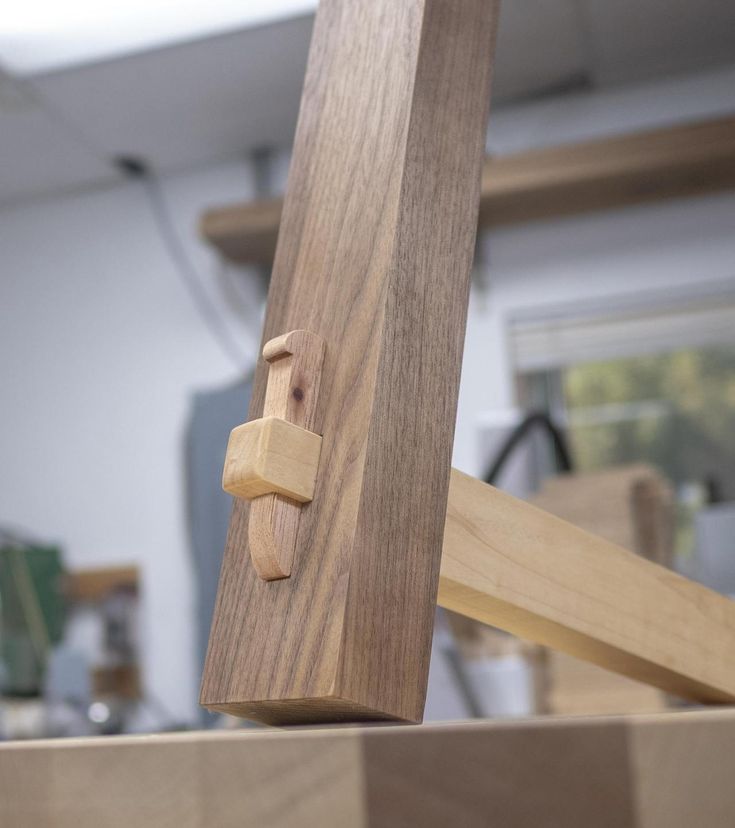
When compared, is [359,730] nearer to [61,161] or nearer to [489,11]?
[489,11]

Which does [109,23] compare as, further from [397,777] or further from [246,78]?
[397,777]

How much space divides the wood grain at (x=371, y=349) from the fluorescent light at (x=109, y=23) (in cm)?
214

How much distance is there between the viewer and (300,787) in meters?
0.29

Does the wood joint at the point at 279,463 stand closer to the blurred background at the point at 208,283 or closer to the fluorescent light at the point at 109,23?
the blurred background at the point at 208,283

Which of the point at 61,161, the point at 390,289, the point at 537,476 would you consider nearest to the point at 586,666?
the point at 537,476

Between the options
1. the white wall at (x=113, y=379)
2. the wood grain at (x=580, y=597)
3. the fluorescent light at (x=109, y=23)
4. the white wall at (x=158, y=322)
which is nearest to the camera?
the wood grain at (x=580, y=597)

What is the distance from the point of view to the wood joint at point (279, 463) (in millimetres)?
330

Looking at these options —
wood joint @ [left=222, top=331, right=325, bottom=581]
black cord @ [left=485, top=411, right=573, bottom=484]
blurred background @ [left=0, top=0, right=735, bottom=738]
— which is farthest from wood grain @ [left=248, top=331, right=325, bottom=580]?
blurred background @ [left=0, top=0, right=735, bottom=738]

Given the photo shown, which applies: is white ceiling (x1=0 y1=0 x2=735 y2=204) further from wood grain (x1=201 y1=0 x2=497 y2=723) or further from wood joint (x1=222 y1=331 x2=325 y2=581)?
wood joint (x1=222 y1=331 x2=325 y2=581)

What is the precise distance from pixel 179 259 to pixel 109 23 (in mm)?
955

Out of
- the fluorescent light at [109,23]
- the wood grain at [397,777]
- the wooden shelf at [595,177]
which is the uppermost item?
the fluorescent light at [109,23]

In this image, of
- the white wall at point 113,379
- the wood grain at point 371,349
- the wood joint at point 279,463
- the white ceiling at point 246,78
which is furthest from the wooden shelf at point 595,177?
the wood joint at point 279,463

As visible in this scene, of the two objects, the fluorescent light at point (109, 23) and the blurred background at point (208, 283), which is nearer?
the fluorescent light at point (109, 23)

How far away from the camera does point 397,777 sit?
11.0 inches
